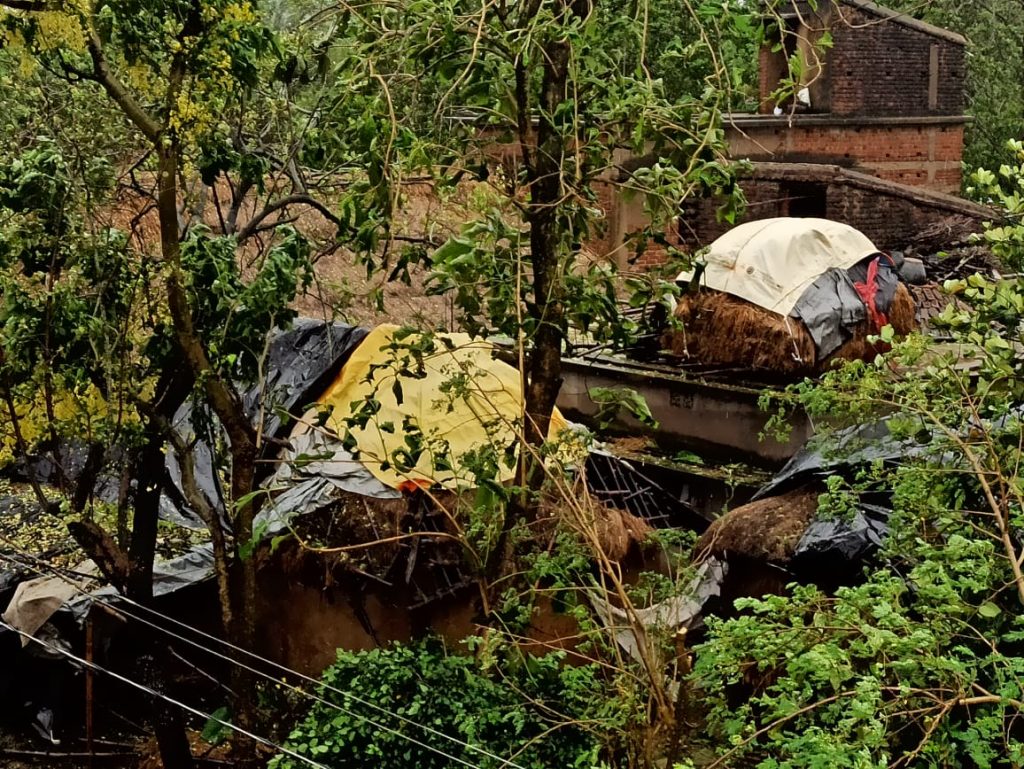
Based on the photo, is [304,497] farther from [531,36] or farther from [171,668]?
[531,36]

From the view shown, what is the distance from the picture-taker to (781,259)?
39.7 ft

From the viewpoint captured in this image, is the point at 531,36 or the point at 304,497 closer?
the point at 531,36

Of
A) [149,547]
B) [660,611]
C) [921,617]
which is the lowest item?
[149,547]

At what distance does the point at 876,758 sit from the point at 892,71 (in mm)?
16756

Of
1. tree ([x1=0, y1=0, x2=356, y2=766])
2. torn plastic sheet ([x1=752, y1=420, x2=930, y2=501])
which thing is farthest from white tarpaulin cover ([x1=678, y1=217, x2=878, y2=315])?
tree ([x1=0, y1=0, x2=356, y2=766])

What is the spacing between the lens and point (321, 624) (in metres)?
9.41

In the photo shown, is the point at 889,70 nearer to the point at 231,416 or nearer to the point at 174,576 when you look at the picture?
the point at 174,576

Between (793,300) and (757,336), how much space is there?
1.74 feet

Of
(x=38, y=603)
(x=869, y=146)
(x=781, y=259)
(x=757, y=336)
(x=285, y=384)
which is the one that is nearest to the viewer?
(x=38, y=603)

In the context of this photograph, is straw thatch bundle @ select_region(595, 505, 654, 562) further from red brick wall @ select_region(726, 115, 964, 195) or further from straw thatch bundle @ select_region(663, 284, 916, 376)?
red brick wall @ select_region(726, 115, 964, 195)

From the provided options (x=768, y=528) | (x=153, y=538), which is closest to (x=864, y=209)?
Answer: (x=768, y=528)

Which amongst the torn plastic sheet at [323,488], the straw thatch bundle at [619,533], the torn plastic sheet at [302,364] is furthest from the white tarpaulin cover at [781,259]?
the torn plastic sheet at [323,488]

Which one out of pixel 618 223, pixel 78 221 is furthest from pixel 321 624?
pixel 618 223

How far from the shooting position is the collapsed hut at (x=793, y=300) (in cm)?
1166
